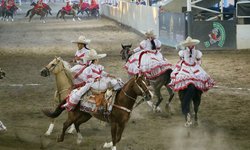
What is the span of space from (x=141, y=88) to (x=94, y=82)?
0.99 metres

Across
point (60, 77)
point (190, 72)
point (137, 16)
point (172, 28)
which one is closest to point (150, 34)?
point (190, 72)

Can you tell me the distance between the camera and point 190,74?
11.6 meters

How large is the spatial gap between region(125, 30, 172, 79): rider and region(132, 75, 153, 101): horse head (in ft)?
10.9

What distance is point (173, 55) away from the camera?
2494 cm

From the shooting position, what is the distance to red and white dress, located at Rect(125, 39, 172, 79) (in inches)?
532

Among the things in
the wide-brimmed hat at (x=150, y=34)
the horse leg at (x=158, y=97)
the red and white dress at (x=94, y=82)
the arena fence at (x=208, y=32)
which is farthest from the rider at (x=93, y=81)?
the arena fence at (x=208, y=32)

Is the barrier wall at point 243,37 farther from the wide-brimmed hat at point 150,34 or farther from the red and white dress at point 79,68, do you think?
the red and white dress at point 79,68

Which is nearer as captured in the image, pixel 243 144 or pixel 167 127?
pixel 243 144

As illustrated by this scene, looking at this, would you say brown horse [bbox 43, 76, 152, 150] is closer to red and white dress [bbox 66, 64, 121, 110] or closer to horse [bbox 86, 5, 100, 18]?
red and white dress [bbox 66, 64, 121, 110]

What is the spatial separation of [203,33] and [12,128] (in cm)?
1550

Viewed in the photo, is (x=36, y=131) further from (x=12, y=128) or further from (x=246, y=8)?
(x=246, y=8)

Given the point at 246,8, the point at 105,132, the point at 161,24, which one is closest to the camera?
the point at 105,132

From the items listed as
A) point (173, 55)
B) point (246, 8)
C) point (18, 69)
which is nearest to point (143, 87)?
point (18, 69)

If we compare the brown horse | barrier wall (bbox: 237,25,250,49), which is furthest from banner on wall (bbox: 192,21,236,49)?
the brown horse
